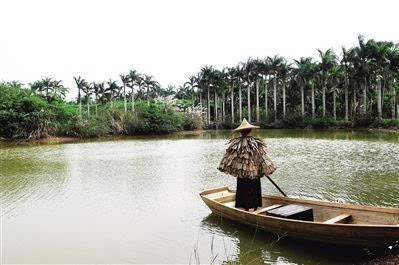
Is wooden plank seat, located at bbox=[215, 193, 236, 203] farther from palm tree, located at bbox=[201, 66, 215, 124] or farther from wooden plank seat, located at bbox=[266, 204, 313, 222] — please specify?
palm tree, located at bbox=[201, 66, 215, 124]

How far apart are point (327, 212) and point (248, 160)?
203cm

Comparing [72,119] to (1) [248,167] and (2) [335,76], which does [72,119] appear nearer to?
(2) [335,76]

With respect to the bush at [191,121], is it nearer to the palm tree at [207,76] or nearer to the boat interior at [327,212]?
the palm tree at [207,76]

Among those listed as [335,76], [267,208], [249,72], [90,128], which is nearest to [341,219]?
[267,208]

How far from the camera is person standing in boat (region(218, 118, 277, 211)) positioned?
9.17 meters

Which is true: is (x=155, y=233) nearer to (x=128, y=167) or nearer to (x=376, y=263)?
(x=376, y=263)

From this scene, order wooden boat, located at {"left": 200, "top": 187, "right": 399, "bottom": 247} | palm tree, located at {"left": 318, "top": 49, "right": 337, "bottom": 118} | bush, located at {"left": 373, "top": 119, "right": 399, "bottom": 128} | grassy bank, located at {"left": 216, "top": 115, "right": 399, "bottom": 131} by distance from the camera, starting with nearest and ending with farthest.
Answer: wooden boat, located at {"left": 200, "top": 187, "right": 399, "bottom": 247}
bush, located at {"left": 373, "top": 119, "right": 399, "bottom": 128}
grassy bank, located at {"left": 216, "top": 115, "right": 399, "bottom": 131}
palm tree, located at {"left": 318, "top": 49, "right": 337, "bottom": 118}

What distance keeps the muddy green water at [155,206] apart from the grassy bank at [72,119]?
23.4 metres

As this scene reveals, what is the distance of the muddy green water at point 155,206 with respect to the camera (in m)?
8.03

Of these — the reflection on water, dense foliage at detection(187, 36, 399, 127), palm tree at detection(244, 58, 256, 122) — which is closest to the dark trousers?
→ the reflection on water

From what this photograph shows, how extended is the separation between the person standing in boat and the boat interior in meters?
0.31

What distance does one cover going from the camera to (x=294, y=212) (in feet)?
26.6

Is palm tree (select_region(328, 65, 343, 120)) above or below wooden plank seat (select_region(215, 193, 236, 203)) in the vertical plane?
above

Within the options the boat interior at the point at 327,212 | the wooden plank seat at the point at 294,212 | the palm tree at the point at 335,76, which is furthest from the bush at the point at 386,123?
the wooden plank seat at the point at 294,212
